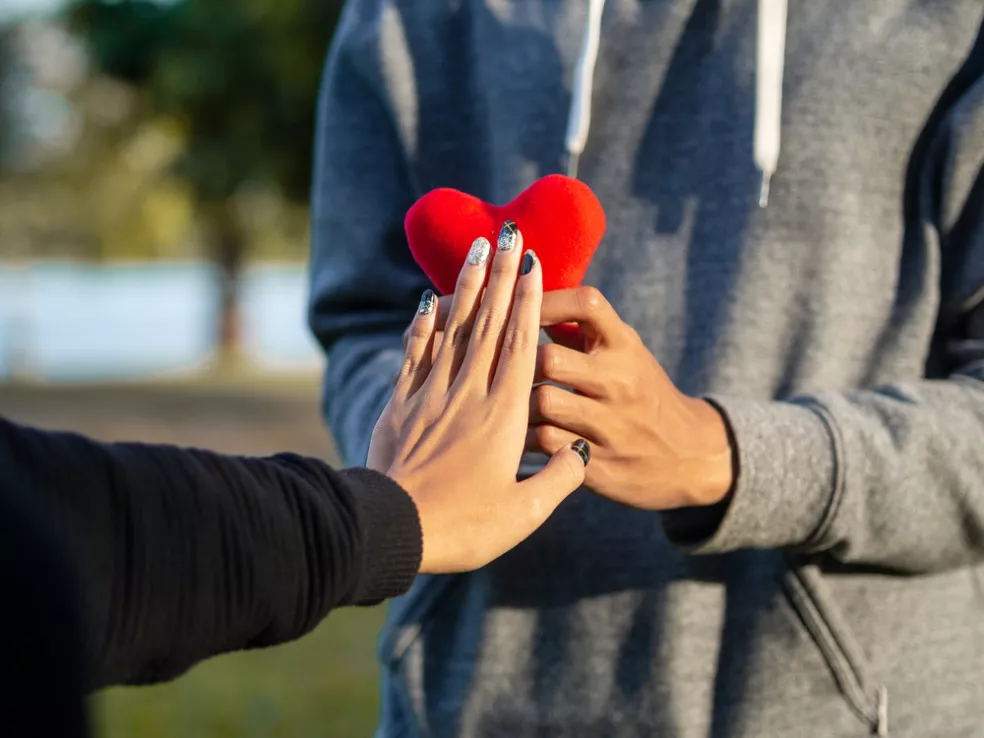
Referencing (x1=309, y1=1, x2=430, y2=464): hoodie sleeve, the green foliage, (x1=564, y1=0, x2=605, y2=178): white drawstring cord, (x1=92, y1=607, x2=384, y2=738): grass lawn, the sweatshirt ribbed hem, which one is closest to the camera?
the sweatshirt ribbed hem

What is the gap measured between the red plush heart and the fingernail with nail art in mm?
68

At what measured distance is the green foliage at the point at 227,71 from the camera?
8039 millimetres

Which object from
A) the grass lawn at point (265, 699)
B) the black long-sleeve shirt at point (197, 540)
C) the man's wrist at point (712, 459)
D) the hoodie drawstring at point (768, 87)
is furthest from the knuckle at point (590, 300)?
the grass lawn at point (265, 699)

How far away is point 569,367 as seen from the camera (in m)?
1.27

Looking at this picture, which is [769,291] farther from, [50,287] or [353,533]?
[50,287]

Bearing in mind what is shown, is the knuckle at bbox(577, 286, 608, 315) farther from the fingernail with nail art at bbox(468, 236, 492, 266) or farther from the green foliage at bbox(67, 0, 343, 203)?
the green foliage at bbox(67, 0, 343, 203)

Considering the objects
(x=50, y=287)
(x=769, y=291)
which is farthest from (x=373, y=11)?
(x=50, y=287)

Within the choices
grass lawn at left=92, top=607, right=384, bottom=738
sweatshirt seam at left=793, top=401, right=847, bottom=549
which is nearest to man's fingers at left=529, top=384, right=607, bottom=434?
sweatshirt seam at left=793, top=401, right=847, bottom=549

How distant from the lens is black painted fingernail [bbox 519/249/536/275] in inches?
47.9

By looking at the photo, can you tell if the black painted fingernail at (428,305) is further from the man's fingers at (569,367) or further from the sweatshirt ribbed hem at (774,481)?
the sweatshirt ribbed hem at (774,481)

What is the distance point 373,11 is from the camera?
1.84m

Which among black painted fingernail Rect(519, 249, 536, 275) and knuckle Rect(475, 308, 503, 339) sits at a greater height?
black painted fingernail Rect(519, 249, 536, 275)

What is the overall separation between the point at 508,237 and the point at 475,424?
0.23 m

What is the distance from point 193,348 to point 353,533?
1078 inches
